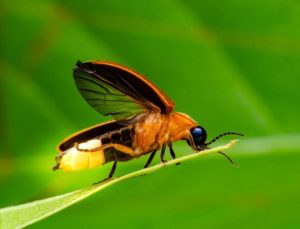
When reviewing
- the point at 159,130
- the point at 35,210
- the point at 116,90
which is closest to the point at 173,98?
the point at 159,130

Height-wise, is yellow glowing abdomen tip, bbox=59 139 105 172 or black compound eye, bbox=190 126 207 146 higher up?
black compound eye, bbox=190 126 207 146

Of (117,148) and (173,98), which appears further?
(173,98)

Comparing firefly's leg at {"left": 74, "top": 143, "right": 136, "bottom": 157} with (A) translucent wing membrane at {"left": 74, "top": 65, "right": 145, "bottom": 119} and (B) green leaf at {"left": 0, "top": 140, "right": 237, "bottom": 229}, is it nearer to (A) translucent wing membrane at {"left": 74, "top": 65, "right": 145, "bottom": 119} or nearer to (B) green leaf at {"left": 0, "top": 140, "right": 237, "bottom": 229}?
(A) translucent wing membrane at {"left": 74, "top": 65, "right": 145, "bottom": 119}

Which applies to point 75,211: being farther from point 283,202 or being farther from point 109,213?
point 283,202

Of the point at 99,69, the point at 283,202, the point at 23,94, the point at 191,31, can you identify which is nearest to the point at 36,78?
the point at 23,94

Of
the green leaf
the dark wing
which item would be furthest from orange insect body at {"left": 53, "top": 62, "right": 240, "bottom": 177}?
the green leaf

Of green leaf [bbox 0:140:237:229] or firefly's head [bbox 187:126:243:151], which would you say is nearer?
green leaf [bbox 0:140:237:229]

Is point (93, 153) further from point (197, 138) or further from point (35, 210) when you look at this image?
point (35, 210)
